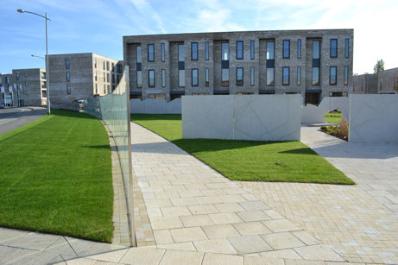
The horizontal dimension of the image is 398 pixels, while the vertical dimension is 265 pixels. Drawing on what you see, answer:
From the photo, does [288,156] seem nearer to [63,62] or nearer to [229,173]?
[229,173]

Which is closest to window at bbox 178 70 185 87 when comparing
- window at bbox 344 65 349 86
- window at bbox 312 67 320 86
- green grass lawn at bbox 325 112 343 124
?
window at bbox 312 67 320 86

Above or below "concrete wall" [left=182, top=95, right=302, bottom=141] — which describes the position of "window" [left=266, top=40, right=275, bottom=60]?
above

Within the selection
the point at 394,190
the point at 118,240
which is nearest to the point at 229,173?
the point at 394,190

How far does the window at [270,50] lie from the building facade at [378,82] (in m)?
24.1

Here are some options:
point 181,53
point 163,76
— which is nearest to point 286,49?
point 181,53

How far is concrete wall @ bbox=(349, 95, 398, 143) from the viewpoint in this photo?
15336 mm

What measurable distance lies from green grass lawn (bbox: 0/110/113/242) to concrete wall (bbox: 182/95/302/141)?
239 inches

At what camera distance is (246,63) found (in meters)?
46.2

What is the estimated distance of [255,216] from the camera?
18.6 ft

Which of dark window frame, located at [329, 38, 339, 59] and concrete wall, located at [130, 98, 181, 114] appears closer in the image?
concrete wall, located at [130, 98, 181, 114]

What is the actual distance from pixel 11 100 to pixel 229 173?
331 ft

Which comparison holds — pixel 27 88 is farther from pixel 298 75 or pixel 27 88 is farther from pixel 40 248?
pixel 40 248

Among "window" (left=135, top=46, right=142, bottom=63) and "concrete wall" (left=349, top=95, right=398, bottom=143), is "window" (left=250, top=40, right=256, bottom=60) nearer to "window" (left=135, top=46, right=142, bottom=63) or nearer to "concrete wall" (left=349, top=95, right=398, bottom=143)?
"window" (left=135, top=46, right=142, bottom=63)

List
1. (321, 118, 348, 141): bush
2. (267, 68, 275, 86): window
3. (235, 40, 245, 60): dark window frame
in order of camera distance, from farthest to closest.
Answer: (267, 68, 275, 86): window, (235, 40, 245, 60): dark window frame, (321, 118, 348, 141): bush
